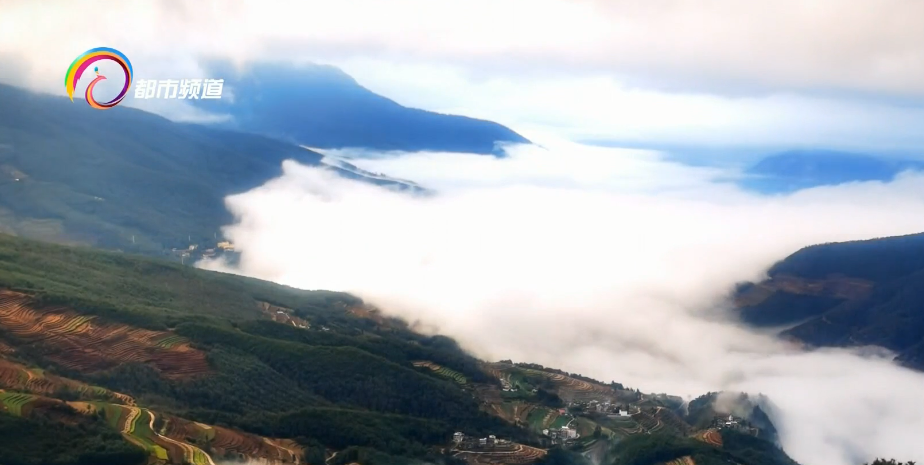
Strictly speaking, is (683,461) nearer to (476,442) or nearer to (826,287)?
(476,442)

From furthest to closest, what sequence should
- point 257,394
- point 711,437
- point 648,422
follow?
point 648,422 → point 711,437 → point 257,394

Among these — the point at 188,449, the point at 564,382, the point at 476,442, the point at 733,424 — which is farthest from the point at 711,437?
the point at 188,449

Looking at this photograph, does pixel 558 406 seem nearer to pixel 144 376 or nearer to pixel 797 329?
pixel 144 376

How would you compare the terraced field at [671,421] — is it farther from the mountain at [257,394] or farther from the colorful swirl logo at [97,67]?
the colorful swirl logo at [97,67]

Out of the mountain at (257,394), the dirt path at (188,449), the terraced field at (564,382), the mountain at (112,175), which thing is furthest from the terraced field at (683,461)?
the mountain at (112,175)

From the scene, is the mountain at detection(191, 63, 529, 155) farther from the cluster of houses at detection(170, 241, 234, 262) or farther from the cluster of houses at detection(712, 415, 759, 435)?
the cluster of houses at detection(712, 415, 759, 435)
